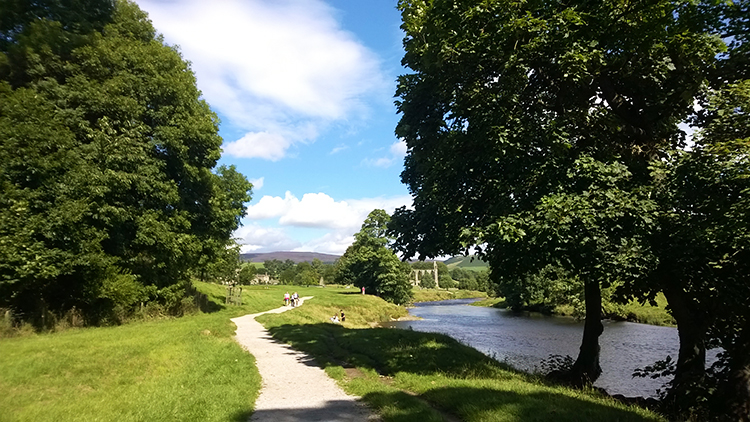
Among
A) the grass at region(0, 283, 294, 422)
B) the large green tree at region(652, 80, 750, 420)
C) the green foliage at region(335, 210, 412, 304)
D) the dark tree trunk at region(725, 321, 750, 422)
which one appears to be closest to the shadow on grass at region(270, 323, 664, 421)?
the dark tree trunk at region(725, 321, 750, 422)

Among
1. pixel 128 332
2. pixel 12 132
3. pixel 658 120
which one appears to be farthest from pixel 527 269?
pixel 12 132

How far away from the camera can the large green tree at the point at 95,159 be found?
16.1m

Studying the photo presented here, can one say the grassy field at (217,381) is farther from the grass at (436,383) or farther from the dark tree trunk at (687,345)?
the dark tree trunk at (687,345)

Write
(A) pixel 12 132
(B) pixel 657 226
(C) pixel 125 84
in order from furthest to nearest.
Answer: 1. (C) pixel 125 84
2. (A) pixel 12 132
3. (B) pixel 657 226

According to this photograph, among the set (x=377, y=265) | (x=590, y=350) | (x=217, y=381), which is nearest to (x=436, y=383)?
(x=217, y=381)

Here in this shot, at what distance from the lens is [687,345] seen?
1038 cm

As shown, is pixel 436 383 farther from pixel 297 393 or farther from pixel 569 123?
pixel 569 123

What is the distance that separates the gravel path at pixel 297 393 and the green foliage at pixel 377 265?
1726 inches

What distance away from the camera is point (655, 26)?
31.3 feet

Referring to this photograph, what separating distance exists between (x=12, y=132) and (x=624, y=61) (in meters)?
21.0

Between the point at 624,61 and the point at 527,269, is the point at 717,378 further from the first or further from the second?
the point at 624,61

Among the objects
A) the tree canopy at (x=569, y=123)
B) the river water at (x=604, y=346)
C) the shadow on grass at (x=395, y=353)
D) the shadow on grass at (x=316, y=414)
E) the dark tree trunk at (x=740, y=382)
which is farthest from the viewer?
the river water at (x=604, y=346)

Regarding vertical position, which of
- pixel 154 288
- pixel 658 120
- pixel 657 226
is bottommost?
pixel 154 288

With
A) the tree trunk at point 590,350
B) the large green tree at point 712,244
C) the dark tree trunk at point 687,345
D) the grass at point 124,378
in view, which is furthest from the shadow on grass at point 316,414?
the tree trunk at point 590,350
